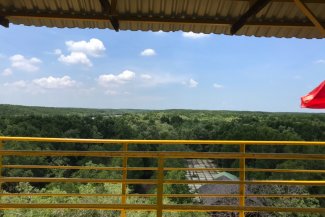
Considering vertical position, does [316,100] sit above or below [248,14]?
→ below

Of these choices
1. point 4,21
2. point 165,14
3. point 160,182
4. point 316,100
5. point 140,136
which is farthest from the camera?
point 140,136

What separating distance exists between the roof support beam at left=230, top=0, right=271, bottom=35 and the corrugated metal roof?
3.1 inches

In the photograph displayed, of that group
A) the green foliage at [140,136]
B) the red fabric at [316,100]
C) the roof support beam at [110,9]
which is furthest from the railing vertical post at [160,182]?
the green foliage at [140,136]

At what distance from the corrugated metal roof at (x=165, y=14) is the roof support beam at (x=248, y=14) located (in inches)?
3.1

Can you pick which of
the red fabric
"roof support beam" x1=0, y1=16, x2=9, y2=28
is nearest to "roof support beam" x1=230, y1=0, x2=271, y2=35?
the red fabric

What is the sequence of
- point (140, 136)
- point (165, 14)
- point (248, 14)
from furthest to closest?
point (140, 136) → point (165, 14) → point (248, 14)

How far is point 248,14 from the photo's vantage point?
13.8 feet

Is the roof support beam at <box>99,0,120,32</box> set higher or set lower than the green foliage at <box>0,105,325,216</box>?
higher

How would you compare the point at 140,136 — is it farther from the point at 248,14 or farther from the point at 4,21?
the point at 248,14

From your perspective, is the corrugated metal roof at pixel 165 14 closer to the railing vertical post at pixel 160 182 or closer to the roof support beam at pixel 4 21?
the roof support beam at pixel 4 21

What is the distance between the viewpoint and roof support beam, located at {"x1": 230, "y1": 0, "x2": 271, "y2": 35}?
3.98 meters

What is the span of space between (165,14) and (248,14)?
3.09ft

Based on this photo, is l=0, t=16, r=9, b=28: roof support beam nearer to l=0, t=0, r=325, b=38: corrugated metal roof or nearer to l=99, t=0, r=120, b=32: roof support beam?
l=0, t=0, r=325, b=38: corrugated metal roof

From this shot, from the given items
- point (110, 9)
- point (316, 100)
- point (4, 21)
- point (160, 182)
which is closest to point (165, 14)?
point (110, 9)
